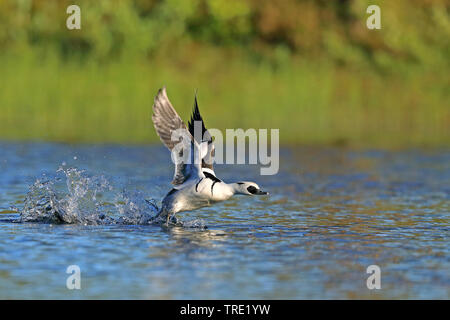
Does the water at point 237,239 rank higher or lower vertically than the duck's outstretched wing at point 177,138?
lower

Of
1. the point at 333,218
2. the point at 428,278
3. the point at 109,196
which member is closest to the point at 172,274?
the point at 428,278

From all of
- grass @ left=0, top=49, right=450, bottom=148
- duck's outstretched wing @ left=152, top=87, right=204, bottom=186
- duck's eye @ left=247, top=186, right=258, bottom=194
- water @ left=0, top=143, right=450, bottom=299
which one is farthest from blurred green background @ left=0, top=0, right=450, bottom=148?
duck's eye @ left=247, top=186, right=258, bottom=194

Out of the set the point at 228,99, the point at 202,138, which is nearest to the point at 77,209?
the point at 202,138

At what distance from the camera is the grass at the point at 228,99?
84.1ft

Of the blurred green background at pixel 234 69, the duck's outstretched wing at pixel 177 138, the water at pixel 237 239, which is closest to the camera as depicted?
the water at pixel 237 239

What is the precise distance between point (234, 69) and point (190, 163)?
15764mm

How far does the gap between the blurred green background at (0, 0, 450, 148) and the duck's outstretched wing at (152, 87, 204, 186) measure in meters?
10.5

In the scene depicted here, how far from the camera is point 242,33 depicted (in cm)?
3030

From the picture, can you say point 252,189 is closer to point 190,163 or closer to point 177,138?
point 190,163

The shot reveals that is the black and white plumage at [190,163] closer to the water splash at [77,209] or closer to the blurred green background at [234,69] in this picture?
the water splash at [77,209]

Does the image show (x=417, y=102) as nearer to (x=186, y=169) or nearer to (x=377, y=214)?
(x=377, y=214)

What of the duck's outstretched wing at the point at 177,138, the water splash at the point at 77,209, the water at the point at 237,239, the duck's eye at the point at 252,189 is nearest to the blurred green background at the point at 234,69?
the water at the point at 237,239
